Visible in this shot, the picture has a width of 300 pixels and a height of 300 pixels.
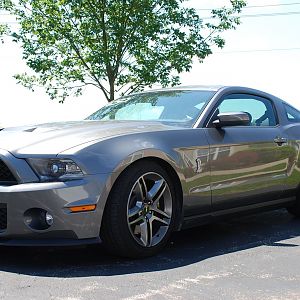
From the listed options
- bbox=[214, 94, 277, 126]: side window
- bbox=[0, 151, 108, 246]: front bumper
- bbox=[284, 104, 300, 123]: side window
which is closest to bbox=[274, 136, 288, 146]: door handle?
bbox=[214, 94, 277, 126]: side window

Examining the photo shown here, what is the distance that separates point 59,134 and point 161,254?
1254 millimetres

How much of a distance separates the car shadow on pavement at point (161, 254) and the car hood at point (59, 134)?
84 cm

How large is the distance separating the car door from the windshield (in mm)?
191

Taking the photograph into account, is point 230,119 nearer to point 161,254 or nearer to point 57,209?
point 161,254

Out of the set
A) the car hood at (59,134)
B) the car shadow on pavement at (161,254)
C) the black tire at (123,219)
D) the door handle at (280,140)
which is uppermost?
the car hood at (59,134)

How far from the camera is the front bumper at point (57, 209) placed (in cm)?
386

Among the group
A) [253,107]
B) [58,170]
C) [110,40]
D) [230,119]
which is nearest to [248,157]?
[230,119]

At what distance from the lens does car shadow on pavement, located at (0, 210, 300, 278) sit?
396 cm

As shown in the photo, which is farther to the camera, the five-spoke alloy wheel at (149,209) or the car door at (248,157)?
the car door at (248,157)

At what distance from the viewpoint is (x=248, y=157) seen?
508cm

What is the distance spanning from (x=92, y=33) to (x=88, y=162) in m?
10.2

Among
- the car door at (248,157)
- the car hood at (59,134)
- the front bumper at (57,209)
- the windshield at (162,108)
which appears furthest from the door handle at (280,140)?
the front bumper at (57,209)

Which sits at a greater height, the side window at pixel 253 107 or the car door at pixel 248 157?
the side window at pixel 253 107

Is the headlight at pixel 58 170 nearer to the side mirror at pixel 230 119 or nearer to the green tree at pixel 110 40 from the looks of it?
the side mirror at pixel 230 119
